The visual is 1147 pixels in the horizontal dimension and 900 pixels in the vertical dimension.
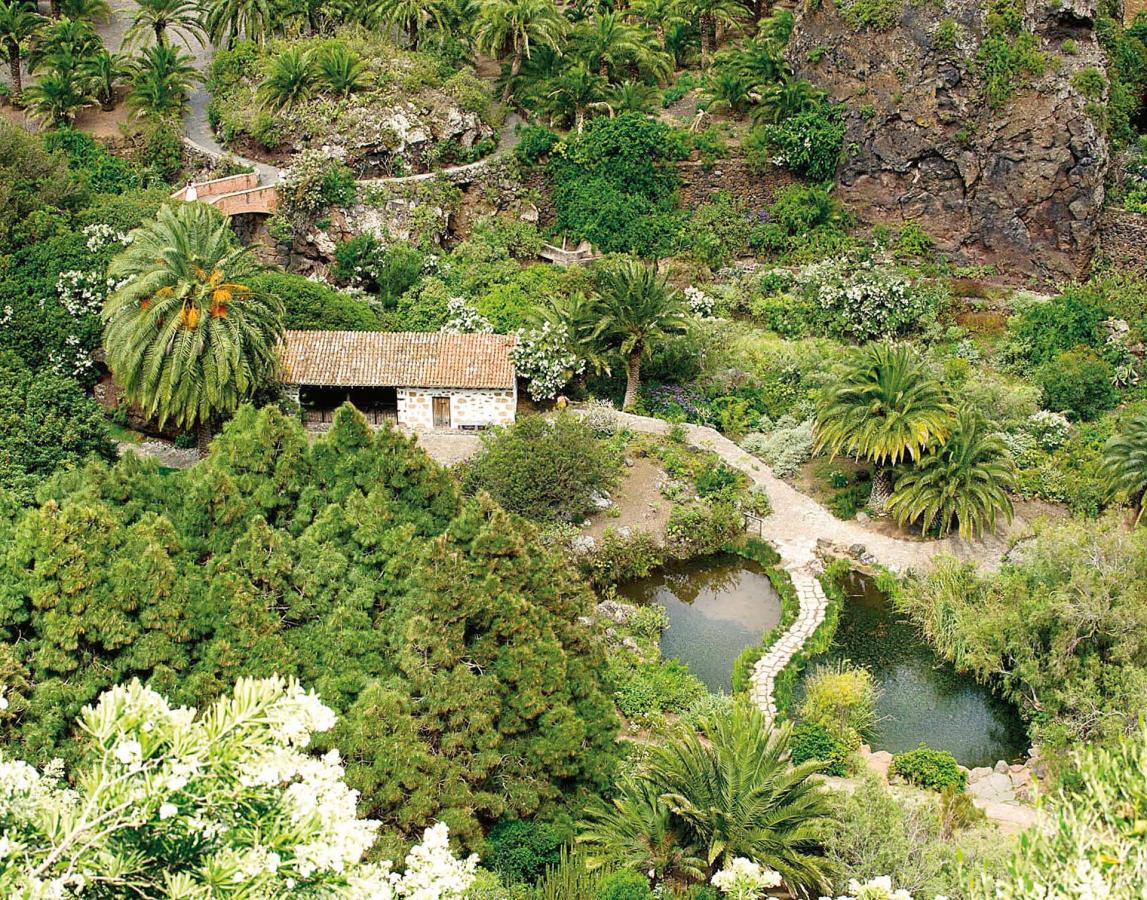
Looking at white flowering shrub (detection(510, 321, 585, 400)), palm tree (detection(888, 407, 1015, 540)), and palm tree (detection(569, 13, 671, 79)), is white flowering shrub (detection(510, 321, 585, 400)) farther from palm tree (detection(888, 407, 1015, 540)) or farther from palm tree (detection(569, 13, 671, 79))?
palm tree (detection(569, 13, 671, 79))

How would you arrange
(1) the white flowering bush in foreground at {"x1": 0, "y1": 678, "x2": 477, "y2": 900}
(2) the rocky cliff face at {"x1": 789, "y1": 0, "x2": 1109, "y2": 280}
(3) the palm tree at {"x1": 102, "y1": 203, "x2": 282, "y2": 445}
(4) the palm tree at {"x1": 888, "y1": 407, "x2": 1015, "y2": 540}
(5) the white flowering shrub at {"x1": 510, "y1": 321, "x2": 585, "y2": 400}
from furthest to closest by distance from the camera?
(2) the rocky cliff face at {"x1": 789, "y1": 0, "x2": 1109, "y2": 280}, (5) the white flowering shrub at {"x1": 510, "y1": 321, "x2": 585, "y2": 400}, (4) the palm tree at {"x1": 888, "y1": 407, "x2": 1015, "y2": 540}, (3) the palm tree at {"x1": 102, "y1": 203, "x2": 282, "y2": 445}, (1) the white flowering bush in foreground at {"x1": 0, "y1": 678, "x2": 477, "y2": 900}

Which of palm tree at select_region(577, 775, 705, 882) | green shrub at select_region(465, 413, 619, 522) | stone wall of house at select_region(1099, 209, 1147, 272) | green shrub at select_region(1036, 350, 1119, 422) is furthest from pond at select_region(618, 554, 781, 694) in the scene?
stone wall of house at select_region(1099, 209, 1147, 272)

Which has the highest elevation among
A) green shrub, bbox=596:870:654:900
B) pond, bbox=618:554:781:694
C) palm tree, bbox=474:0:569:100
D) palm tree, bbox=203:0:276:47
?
palm tree, bbox=474:0:569:100

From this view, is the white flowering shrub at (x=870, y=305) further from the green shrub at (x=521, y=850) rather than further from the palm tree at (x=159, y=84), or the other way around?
the green shrub at (x=521, y=850)

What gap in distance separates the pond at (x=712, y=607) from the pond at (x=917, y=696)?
5.33 feet

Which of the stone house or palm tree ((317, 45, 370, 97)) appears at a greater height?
palm tree ((317, 45, 370, 97))

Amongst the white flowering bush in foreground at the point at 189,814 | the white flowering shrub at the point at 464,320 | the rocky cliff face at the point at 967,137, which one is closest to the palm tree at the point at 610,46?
the rocky cliff face at the point at 967,137

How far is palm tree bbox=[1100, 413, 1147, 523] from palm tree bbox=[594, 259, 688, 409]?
1062 centimetres

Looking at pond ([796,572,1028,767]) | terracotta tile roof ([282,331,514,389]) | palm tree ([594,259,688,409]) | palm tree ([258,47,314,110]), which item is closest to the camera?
pond ([796,572,1028,767])

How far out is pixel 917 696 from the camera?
27234mm

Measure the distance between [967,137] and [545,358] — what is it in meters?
15.1

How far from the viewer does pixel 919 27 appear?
4125 cm

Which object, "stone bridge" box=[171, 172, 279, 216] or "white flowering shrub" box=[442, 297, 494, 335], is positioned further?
"stone bridge" box=[171, 172, 279, 216]

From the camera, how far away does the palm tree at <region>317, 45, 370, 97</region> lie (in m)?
41.7
